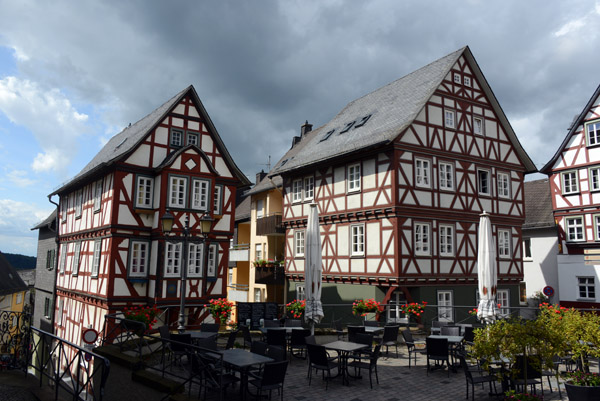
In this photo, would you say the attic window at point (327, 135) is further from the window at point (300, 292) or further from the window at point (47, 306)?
the window at point (47, 306)

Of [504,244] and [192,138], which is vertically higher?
[192,138]

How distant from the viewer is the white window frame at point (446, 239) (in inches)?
859

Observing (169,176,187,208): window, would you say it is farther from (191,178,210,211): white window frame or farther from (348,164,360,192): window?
(348,164,360,192): window

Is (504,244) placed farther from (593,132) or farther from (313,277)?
(313,277)

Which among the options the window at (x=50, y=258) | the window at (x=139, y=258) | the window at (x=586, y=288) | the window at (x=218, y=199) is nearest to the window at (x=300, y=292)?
the window at (x=218, y=199)

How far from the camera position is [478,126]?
80.0 ft

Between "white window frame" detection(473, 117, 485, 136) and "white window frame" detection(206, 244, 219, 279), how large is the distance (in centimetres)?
1455

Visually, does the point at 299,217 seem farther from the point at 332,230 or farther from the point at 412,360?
the point at 412,360

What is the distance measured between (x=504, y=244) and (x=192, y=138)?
17034 millimetres

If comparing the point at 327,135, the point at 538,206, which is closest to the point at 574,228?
the point at 538,206

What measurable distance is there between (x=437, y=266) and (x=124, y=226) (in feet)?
47.4

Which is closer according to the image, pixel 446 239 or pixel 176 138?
pixel 446 239

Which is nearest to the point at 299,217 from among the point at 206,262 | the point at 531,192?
the point at 206,262

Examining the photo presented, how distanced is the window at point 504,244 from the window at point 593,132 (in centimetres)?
841
